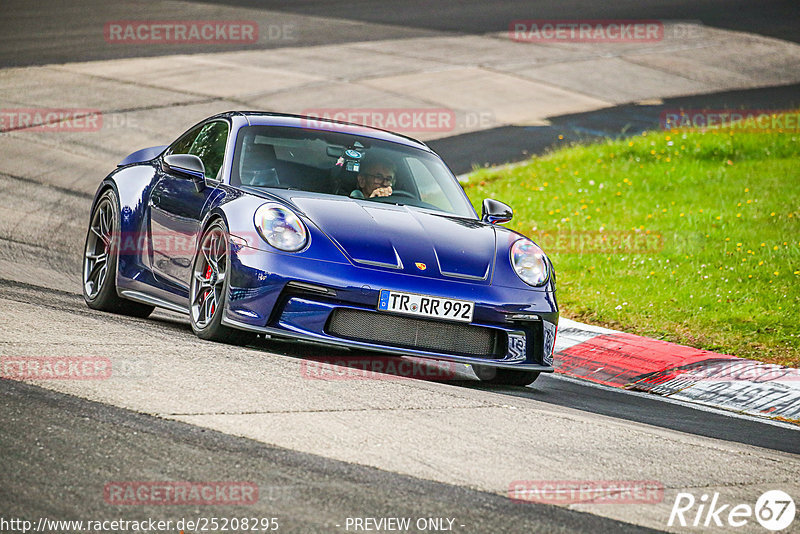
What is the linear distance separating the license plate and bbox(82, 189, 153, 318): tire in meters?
2.49

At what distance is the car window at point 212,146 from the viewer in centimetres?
744

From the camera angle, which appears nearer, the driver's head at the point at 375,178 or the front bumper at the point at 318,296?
the front bumper at the point at 318,296

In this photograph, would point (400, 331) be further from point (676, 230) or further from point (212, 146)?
point (676, 230)

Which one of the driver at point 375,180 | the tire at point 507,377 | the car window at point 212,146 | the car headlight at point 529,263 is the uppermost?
the car window at point 212,146

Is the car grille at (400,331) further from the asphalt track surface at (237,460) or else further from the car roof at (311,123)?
the car roof at (311,123)

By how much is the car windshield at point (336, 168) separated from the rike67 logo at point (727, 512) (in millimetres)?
3347

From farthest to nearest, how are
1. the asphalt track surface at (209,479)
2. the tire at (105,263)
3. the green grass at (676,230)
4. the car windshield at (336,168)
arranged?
the green grass at (676,230) → the tire at (105,263) → the car windshield at (336,168) → the asphalt track surface at (209,479)

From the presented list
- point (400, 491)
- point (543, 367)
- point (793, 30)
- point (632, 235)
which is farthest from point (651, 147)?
point (793, 30)

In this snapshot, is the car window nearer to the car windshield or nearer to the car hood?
the car windshield

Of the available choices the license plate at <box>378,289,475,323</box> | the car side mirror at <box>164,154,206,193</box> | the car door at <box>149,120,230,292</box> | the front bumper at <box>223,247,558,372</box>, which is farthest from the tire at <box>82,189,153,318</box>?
the license plate at <box>378,289,475,323</box>

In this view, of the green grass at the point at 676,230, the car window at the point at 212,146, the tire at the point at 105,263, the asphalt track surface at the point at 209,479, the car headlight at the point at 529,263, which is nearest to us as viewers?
the asphalt track surface at the point at 209,479

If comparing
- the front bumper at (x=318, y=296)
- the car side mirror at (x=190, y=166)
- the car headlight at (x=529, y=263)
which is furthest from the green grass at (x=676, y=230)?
the car side mirror at (x=190, y=166)

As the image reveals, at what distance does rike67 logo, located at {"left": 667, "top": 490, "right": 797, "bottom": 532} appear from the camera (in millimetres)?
4160

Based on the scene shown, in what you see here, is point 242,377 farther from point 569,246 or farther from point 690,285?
point 569,246
